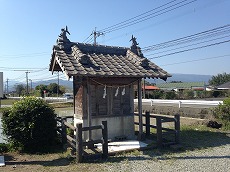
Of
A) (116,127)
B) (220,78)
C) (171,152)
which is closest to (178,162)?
(171,152)

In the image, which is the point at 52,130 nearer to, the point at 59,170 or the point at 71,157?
the point at 71,157

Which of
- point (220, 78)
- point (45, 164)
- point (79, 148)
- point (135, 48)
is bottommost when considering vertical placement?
point (45, 164)

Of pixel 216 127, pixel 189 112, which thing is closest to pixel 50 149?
pixel 216 127

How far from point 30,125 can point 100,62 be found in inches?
136

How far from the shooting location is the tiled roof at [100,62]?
8.91 m

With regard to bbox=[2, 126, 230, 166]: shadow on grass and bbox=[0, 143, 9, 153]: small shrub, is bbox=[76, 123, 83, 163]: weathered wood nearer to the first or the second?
bbox=[2, 126, 230, 166]: shadow on grass

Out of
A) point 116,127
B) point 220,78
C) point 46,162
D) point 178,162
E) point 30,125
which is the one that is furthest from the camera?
point 220,78

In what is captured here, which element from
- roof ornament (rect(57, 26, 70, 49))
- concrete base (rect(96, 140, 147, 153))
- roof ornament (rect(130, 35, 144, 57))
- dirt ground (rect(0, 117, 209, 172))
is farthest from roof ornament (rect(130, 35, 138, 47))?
dirt ground (rect(0, 117, 209, 172))

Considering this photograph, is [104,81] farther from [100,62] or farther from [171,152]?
[171,152]

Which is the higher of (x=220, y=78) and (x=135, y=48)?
(x=220, y=78)

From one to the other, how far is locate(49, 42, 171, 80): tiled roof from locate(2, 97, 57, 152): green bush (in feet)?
6.10

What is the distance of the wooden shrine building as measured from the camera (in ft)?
30.5

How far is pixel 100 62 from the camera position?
9.91 m

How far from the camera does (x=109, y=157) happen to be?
815 cm
